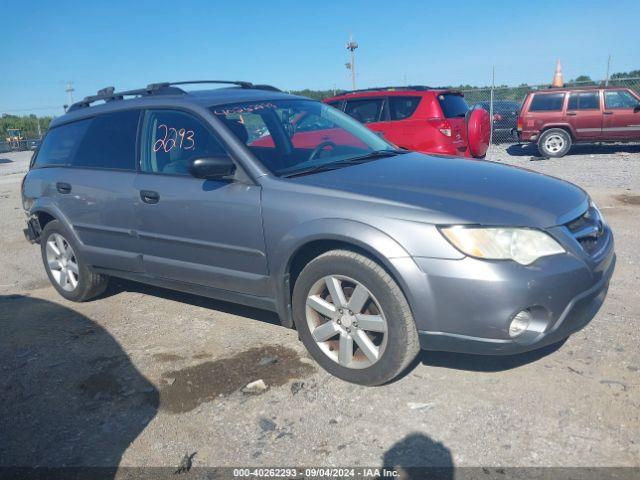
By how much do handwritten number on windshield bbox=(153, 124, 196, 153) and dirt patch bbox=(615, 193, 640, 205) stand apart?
661 centimetres

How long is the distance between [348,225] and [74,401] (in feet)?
6.30

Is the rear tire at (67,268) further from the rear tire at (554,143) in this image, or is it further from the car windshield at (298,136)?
the rear tire at (554,143)

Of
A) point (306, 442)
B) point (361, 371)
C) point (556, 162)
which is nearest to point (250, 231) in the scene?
point (361, 371)

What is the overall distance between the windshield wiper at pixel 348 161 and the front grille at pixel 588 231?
1422 mm

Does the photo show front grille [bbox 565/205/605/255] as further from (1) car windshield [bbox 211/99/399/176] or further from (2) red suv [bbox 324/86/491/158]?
(2) red suv [bbox 324/86/491/158]

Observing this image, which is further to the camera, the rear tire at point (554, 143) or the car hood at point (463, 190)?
the rear tire at point (554, 143)

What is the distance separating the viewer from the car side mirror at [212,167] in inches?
136

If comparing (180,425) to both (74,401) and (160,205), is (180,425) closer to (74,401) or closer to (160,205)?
(74,401)

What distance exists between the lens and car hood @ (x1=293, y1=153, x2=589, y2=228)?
295cm

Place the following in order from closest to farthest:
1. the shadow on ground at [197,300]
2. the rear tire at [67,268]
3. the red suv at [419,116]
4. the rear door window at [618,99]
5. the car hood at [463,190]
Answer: the car hood at [463,190]
the shadow on ground at [197,300]
the rear tire at [67,268]
the red suv at [419,116]
the rear door window at [618,99]

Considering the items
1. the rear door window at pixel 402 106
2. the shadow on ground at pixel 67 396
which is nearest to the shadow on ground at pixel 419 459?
the shadow on ground at pixel 67 396

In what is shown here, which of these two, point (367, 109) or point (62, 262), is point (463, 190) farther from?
point (367, 109)

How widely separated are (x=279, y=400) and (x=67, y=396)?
131 cm

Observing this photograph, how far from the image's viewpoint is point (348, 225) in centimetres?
311
